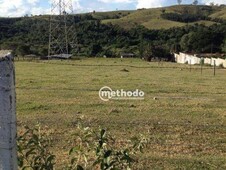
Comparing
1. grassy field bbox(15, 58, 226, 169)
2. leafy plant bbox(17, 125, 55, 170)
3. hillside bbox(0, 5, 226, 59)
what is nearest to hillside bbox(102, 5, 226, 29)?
hillside bbox(0, 5, 226, 59)

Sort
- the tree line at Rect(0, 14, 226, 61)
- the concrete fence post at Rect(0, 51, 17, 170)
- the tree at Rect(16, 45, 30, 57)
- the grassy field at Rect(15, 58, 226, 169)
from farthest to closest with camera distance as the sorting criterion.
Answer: the tree line at Rect(0, 14, 226, 61)
the tree at Rect(16, 45, 30, 57)
the grassy field at Rect(15, 58, 226, 169)
the concrete fence post at Rect(0, 51, 17, 170)

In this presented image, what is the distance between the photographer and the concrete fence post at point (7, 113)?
2.34 metres

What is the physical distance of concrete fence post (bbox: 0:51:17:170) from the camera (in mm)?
2338

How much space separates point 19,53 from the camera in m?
62.2

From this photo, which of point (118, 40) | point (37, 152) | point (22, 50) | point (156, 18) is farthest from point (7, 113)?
point (156, 18)

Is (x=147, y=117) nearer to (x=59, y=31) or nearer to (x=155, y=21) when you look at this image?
(x=59, y=31)

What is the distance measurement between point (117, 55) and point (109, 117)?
2345 inches

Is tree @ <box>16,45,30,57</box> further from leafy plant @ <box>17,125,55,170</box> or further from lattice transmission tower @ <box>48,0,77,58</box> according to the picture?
leafy plant @ <box>17,125,55,170</box>

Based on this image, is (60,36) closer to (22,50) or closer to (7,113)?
(22,50)

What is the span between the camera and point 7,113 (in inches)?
93.4

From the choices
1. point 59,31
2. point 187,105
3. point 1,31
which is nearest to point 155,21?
Answer: point 1,31

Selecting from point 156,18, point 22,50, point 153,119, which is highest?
point 156,18

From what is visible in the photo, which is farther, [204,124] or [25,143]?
[204,124]

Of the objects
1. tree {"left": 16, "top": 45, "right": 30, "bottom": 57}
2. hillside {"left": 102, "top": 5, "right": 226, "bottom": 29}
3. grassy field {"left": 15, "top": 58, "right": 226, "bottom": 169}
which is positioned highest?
hillside {"left": 102, "top": 5, "right": 226, "bottom": 29}
